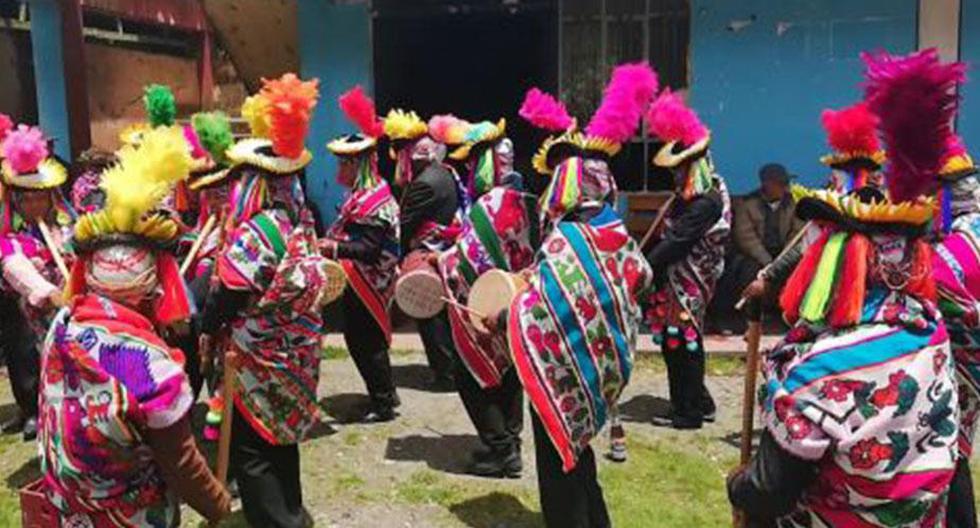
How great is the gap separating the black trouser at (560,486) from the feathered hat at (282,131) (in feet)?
5.00

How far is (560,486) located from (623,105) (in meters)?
2.03

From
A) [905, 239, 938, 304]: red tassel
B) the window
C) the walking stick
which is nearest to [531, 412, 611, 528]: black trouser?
the walking stick

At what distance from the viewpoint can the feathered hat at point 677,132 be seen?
5.97m

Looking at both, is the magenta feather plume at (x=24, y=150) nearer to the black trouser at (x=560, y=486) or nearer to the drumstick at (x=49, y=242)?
the drumstick at (x=49, y=242)

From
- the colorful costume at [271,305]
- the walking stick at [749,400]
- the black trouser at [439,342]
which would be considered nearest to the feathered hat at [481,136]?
the black trouser at [439,342]

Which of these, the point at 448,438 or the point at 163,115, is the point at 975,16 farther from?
the point at 163,115

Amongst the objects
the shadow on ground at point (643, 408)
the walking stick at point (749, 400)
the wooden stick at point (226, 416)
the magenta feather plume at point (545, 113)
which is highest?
the magenta feather plume at point (545, 113)

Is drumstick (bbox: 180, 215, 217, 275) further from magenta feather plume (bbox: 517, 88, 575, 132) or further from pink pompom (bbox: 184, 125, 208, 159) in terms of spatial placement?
magenta feather plume (bbox: 517, 88, 575, 132)

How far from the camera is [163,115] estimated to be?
22.9 feet

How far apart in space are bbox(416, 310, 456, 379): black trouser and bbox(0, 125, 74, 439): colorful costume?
8.18 feet

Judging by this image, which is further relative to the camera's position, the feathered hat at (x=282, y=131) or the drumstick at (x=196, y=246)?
the drumstick at (x=196, y=246)

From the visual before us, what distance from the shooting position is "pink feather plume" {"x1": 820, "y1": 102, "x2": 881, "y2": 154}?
5316mm

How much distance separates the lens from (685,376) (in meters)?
6.16

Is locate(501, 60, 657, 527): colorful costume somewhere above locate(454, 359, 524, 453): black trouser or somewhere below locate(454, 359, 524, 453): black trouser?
above
